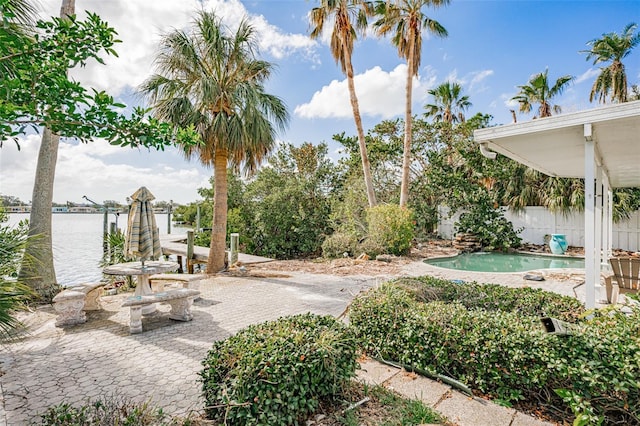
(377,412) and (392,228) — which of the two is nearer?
(377,412)

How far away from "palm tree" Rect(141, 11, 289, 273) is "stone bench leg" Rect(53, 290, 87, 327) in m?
4.46

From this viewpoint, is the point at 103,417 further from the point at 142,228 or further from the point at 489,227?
the point at 489,227

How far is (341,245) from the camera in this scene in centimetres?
1291

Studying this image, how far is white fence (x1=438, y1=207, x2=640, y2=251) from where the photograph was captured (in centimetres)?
1324

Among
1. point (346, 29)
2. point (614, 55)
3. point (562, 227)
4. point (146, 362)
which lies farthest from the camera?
point (614, 55)

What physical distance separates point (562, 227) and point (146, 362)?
55.6 ft

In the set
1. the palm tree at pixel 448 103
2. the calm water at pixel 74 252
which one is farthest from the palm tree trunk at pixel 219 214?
the palm tree at pixel 448 103

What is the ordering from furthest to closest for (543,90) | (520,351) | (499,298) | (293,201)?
(543,90) < (293,201) < (499,298) < (520,351)

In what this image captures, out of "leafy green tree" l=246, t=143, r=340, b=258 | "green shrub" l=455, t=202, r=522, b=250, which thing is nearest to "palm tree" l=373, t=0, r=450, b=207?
"green shrub" l=455, t=202, r=522, b=250

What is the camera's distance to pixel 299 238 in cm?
1631

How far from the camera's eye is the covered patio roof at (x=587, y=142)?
3.73 m

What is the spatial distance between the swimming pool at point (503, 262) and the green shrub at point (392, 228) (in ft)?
3.64

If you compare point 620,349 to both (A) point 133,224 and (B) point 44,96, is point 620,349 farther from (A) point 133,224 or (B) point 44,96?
(A) point 133,224

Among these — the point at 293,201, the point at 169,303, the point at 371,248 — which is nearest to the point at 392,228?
the point at 371,248
